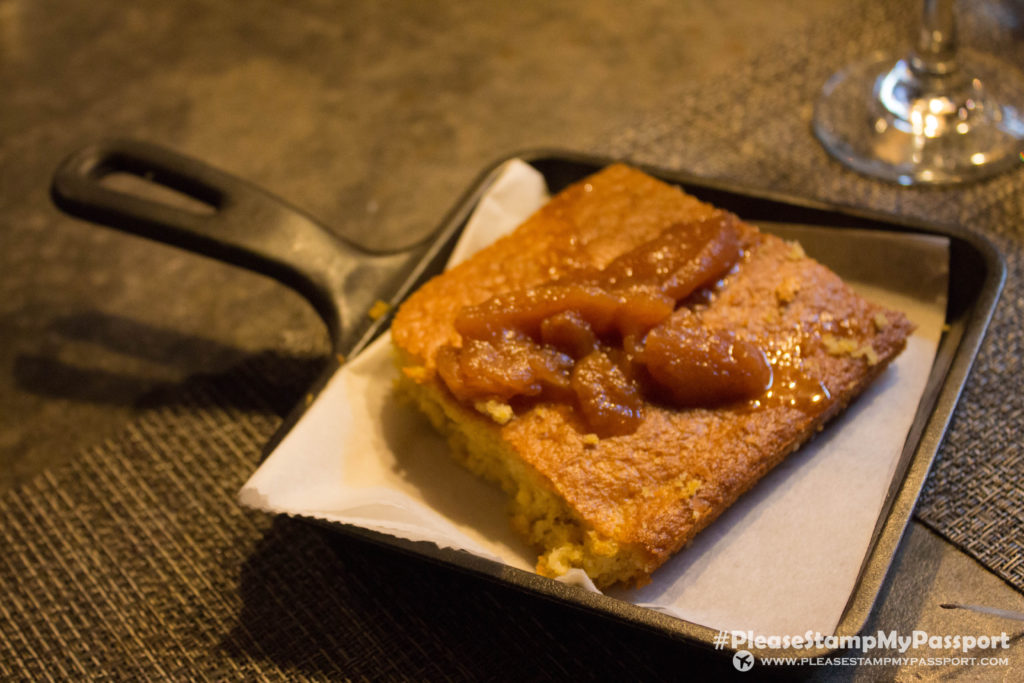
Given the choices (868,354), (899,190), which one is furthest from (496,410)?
(899,190)

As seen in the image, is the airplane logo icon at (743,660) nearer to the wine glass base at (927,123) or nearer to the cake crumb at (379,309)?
the cake crumb at (379,309)

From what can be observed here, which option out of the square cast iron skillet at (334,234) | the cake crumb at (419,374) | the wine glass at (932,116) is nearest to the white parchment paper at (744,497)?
the square cast iron skillet at (334,234)

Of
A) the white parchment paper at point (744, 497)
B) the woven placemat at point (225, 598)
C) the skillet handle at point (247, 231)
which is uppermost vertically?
the skillet handle at point (247, 231)

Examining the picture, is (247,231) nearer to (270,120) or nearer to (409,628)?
(409,628)

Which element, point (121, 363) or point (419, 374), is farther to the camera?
point (121, 363)

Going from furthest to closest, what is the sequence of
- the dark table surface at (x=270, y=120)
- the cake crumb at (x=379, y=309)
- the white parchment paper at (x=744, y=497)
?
the dark table surface at (x=270, y=120) < the cake crumb at (x=379, y=309) < the white parchment paper at (x=744, y=497)

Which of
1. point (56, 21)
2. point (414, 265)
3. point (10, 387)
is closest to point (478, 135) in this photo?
point (414, 265)

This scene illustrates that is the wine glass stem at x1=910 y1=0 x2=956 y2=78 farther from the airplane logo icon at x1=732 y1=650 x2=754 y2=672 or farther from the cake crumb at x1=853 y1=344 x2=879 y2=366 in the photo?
the airplane logo icon at x1=732 y1=650 x2=754 y2=672
